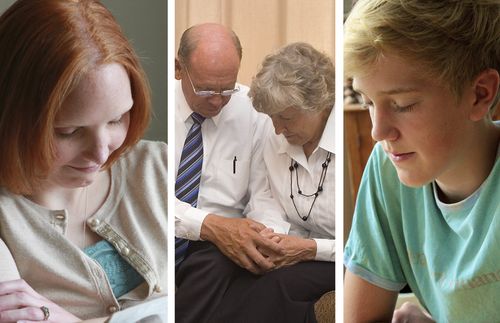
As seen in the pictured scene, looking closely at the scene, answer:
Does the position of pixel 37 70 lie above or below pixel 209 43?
below

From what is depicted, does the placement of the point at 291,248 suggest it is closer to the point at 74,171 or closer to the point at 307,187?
the point at 307,187

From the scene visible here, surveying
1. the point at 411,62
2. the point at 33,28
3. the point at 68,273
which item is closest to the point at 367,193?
the point at 411,62

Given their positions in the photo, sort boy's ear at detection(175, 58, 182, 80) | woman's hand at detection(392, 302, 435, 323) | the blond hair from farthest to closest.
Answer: boy's ear at detection(175, 58, 182, 80)
woman's hand at detection(392, 302, 435, 323)
the blond hair

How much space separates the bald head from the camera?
6.18ft

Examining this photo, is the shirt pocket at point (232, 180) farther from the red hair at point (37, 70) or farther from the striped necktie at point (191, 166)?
the red hair at point (37, 70)

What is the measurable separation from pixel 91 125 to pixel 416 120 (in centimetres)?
82

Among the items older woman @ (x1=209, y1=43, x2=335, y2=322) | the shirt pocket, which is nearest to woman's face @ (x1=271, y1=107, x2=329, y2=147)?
older woman @ (x1=209, y1=43, x2=335, y2=322)

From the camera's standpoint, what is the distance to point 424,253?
1616mm

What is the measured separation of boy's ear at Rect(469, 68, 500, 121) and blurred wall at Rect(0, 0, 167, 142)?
84cm

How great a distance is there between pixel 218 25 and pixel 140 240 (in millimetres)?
646

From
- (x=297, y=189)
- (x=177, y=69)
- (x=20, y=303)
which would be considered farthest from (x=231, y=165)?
(x=20, y=303)

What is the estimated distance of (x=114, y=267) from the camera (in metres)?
1.80

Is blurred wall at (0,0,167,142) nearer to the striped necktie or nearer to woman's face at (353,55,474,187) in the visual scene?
the striped necktie

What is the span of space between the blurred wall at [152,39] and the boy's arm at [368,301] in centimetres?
67
